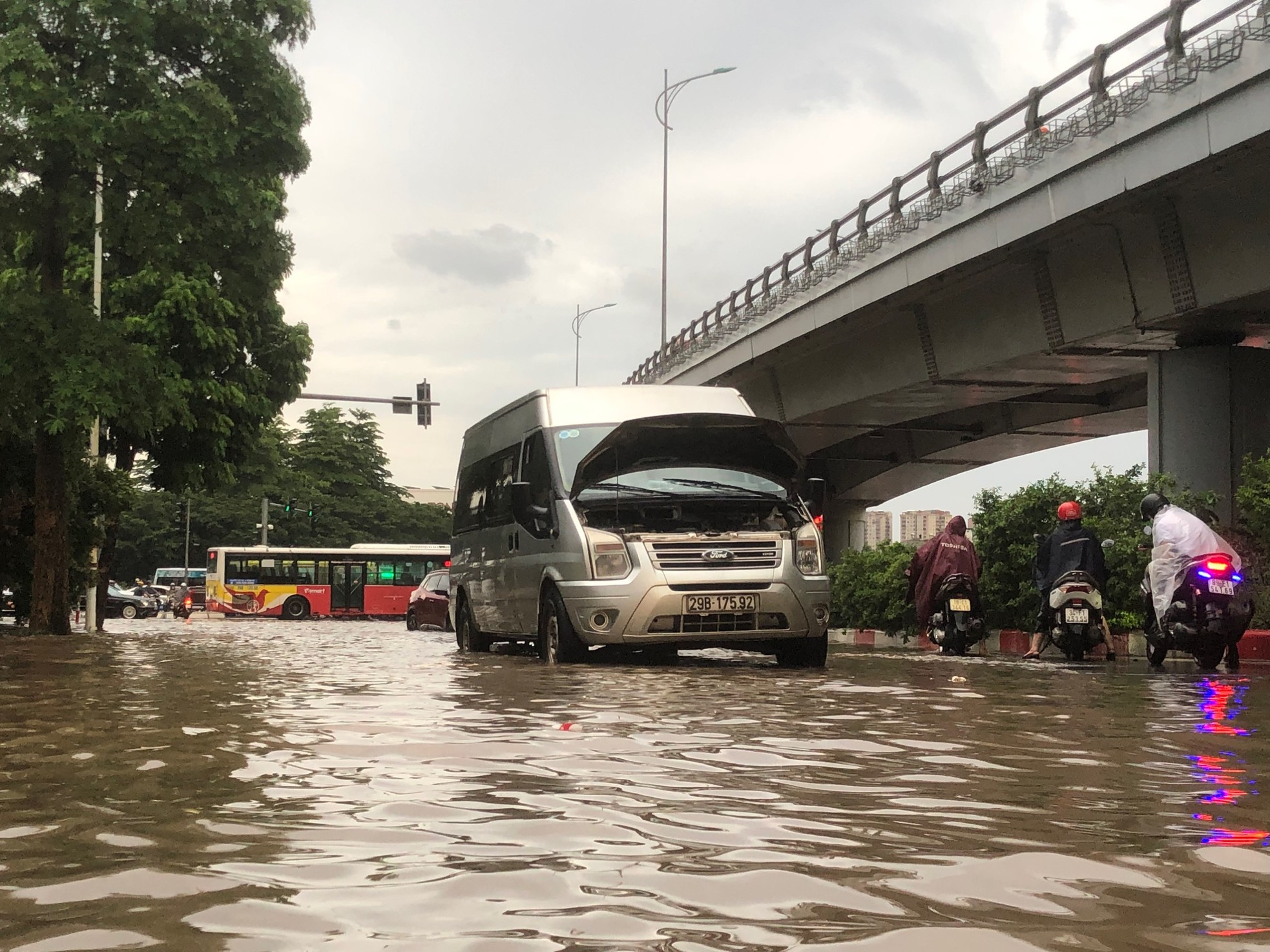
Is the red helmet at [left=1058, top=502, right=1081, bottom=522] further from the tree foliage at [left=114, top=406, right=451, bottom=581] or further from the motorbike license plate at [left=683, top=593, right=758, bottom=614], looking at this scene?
→ the tree foliage at [left=114, top=406, right=451, bottom=581]

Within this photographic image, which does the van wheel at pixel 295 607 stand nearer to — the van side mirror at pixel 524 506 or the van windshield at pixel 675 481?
the van side mirror at pixel 524 506

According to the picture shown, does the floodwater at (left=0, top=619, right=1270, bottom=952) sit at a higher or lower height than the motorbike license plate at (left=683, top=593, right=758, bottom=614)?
lower

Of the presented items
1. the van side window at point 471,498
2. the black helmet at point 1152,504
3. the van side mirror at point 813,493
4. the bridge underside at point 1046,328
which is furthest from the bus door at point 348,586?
the black helmet at point 1152,504

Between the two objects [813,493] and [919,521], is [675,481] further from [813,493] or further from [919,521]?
[919,521]

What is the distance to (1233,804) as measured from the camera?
5070 mm

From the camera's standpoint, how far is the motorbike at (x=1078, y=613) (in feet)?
52.3

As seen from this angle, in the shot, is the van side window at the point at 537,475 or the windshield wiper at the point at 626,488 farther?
the van side window at the point at 537,475

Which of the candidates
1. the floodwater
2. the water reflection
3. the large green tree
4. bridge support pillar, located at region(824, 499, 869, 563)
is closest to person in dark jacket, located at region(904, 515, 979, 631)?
the water reflection

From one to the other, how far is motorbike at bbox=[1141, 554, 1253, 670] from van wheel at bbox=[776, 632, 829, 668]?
2.94 m

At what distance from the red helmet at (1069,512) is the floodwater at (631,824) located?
6173 millimetres

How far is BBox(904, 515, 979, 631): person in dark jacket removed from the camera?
18281 millimetres

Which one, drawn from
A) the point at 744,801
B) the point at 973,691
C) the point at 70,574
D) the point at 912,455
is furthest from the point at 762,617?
the point at 912,455

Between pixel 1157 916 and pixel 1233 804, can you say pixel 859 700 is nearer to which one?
pixel 1233 804

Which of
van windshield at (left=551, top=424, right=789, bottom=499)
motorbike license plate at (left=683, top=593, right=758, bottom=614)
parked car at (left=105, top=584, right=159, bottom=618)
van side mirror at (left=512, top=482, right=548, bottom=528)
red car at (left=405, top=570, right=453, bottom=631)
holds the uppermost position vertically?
van windshield at (left=551, top=424, right=789, bottom=499)
